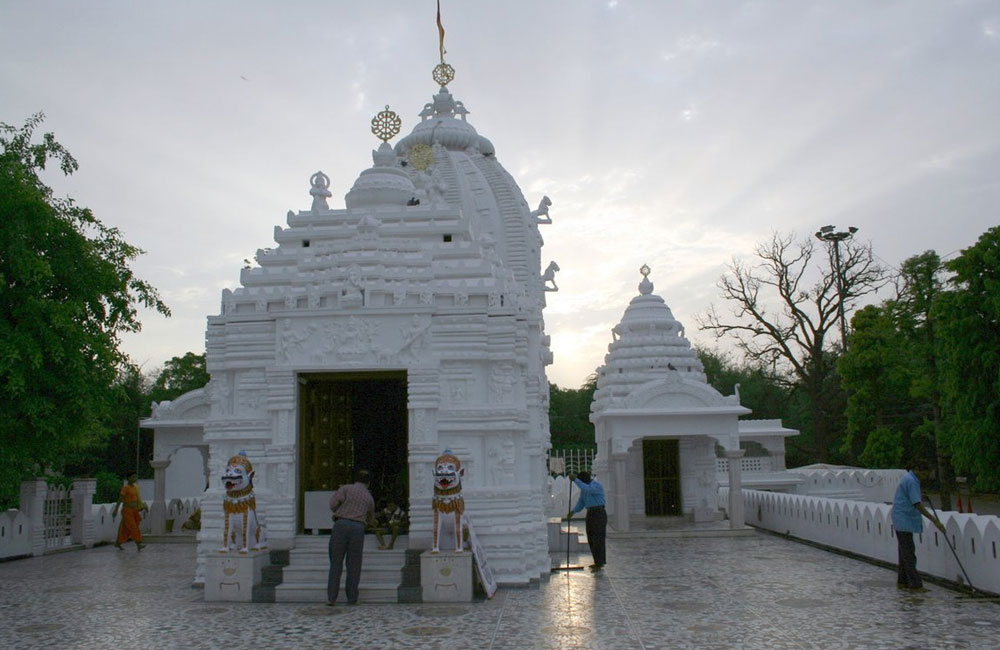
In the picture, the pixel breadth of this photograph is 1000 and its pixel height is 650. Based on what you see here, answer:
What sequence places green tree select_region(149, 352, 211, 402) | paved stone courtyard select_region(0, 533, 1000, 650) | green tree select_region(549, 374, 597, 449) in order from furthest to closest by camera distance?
green tree select_region(549, 374, 597, 449) → green tree select_region(149, 352, 211, 402) → paved stone courtyard select_region(0, 533, 1000, 650)

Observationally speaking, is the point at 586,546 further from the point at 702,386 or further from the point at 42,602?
the point at 42,602

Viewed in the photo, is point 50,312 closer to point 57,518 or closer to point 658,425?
point 57,518

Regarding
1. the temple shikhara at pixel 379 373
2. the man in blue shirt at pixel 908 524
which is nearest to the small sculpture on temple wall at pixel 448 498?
the temple shikhara at pixel 379 373

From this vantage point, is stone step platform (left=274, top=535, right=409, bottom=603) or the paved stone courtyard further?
stone step platform (left=274, top=535, right=409, bottom=603)

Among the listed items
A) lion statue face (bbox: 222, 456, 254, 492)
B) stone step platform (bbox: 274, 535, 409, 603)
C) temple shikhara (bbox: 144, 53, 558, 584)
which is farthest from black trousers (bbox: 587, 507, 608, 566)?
lion statue face (bbox: 222, 456, 254, 492)

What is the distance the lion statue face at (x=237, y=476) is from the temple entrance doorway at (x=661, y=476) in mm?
12161

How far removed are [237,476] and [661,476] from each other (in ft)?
41.2

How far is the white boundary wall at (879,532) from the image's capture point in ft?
30.0

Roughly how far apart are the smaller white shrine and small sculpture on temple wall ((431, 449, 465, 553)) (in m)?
9.22

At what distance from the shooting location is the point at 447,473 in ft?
30.8

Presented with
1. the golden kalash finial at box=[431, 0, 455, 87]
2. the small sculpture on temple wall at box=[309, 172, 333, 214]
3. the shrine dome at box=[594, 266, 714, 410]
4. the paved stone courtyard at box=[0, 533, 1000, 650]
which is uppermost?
the golden kalash finial at box=[431, 0, 455, 87]

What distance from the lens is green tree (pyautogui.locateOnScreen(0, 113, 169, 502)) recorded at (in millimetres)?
10930

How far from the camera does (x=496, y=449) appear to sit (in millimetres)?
10359

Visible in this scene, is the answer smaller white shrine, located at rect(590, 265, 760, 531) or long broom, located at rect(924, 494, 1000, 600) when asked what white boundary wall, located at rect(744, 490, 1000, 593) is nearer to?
long broom, located at rect(924, 494, 1000, 600)
